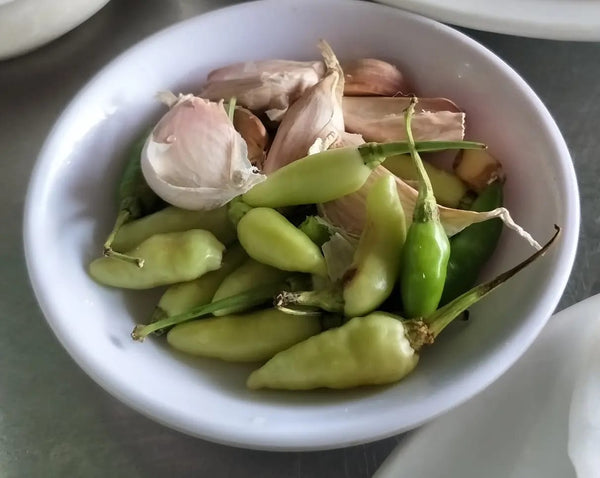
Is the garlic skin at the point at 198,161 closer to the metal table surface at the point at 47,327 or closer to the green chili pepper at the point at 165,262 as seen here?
the green chili pepper at the point at 165,262

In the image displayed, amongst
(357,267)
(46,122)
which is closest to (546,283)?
(357,267)

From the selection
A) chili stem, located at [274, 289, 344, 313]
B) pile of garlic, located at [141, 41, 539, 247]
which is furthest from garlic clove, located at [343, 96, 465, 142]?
chili stem, located at [274, 289, 344, 313]

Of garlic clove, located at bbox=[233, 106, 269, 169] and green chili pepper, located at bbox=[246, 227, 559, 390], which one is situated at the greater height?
garlic clove, located at bbox=[233, 106, 269, 169]

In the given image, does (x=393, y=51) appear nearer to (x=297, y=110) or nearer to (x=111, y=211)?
(x=297, y=110)

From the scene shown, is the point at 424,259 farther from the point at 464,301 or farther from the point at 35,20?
the point at 35,20

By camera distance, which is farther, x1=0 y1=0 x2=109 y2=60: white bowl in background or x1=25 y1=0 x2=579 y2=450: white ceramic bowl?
x1=0 y1=0 x2=109 y2=60: white bowl in background

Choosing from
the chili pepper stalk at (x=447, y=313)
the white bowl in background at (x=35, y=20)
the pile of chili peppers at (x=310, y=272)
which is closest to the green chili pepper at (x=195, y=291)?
the pile of chili peppers at (x=310, y=272)

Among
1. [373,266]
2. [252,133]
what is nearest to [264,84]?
[252,133]

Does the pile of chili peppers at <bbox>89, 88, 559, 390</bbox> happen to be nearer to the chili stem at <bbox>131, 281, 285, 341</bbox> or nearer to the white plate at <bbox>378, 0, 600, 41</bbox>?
the chili stem at <bbox>131, 281, 285, 341</bbox>
